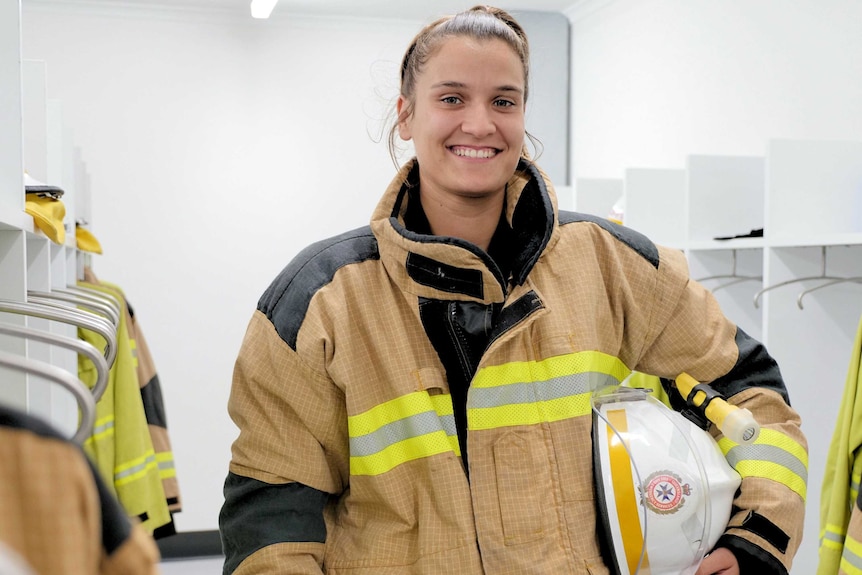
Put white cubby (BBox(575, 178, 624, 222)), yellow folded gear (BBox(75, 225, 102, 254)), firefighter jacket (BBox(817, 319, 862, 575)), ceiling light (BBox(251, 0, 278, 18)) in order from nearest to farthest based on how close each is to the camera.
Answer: firefighter jacket (BBox(817, 319, 862, 575)) < yellow folded gear (BBox(75, 225, 102, 254)) < white cubby (BBox(575, 178, 624, 222)) < ceiling light (BBox(251, 0, 278, 18))

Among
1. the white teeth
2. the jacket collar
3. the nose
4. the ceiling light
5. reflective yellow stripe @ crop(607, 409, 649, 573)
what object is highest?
the ceiling light

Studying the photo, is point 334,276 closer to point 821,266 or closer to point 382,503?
point 382,503

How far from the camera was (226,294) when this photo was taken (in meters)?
5.21

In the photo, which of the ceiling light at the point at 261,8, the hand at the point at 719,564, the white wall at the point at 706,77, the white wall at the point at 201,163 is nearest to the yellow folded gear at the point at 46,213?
the hand at the point at 719,564

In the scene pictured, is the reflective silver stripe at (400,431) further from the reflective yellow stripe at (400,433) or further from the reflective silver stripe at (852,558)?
the reflective silver stripe at (852,558)

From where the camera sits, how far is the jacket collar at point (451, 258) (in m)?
1.39

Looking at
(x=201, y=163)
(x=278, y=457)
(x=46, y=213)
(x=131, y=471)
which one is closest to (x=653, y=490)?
(x=278, y=457)

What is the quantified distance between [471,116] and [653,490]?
68 cm

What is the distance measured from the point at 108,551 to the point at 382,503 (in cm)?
95

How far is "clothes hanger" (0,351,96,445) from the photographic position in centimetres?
60

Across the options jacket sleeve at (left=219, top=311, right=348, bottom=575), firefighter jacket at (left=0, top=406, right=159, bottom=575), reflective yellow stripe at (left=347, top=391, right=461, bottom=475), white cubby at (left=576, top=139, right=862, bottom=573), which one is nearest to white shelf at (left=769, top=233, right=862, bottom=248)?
white cubby at (left=576, top=139, right=862, bottom=573)

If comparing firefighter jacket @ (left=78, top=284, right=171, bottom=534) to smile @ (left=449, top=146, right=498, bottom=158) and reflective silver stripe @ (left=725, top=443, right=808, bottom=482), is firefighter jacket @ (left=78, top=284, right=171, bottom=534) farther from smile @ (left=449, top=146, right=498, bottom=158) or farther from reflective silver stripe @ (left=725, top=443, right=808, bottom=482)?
reflective silver stripe @ (left=725, top=443, right=808, bottom=482)

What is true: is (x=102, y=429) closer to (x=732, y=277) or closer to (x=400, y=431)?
(x=400, y=431)

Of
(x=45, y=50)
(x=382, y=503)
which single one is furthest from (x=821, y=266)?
(x=45, y=50)
